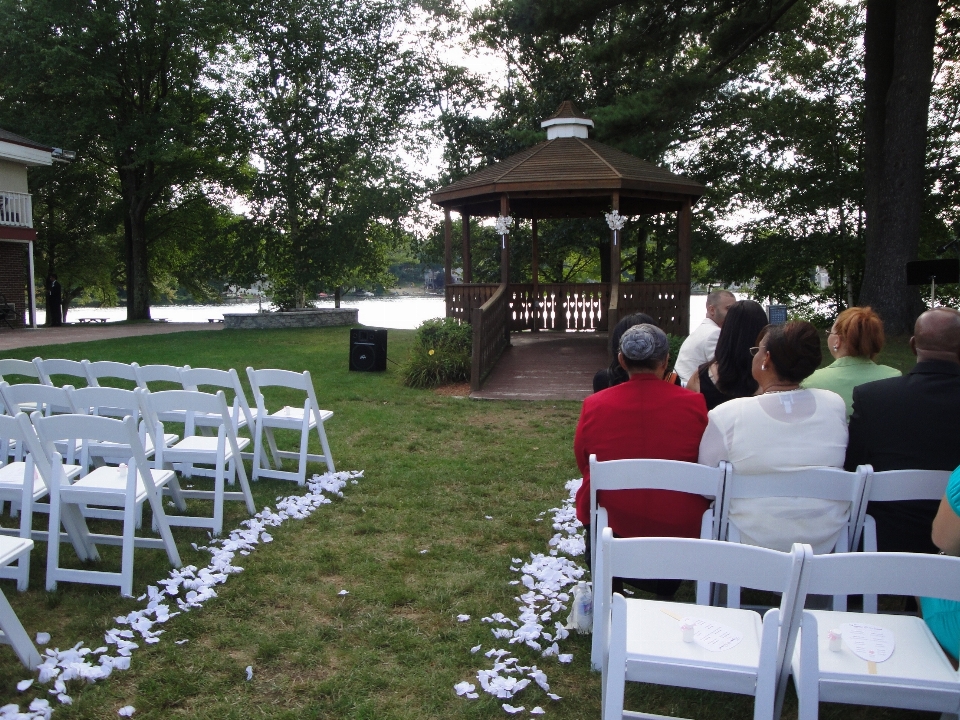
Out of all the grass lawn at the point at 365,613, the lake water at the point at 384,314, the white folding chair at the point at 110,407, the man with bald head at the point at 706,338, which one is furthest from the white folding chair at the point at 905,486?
the lake water at the point at 384,314

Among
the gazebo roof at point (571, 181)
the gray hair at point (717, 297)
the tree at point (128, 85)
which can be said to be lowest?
the gray hair at point (717, 297)

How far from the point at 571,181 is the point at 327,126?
1590cm

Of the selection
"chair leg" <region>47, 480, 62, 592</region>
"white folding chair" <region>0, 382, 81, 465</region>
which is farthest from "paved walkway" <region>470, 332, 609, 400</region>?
"chair leg" <region>47, 480, 62, 592</region>

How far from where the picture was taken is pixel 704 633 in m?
2.44

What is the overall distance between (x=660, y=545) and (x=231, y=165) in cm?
2966

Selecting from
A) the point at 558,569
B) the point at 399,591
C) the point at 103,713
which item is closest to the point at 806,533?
the point at 558,569

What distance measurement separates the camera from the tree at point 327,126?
81.5 feet

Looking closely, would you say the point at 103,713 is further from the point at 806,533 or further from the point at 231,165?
the point at 231,165

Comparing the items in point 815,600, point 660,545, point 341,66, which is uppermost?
point 341,66

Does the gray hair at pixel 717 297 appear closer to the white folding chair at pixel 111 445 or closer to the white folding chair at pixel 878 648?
the white folding chair at pixel 878 648

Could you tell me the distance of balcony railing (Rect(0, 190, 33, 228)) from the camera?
20891 mm

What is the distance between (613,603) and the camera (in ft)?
7.18

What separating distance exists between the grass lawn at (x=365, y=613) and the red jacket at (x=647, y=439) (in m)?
0.63

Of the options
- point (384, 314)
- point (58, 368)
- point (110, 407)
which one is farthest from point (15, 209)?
point (110, 407)
